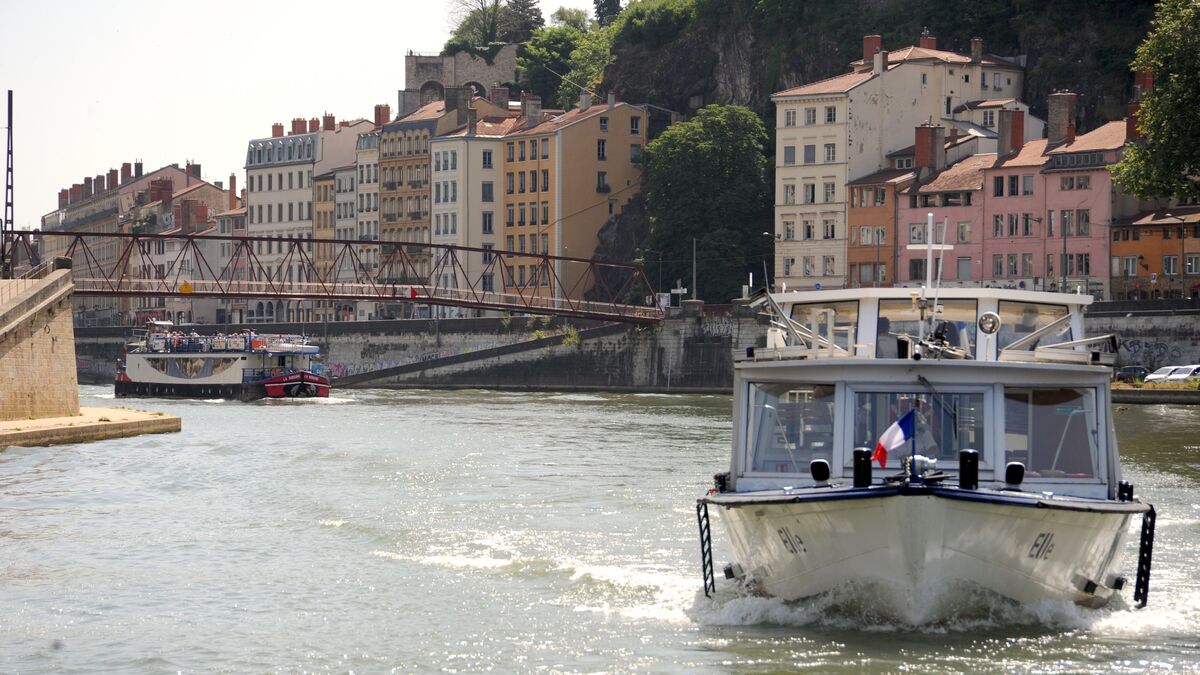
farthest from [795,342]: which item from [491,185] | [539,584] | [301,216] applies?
[301,216]

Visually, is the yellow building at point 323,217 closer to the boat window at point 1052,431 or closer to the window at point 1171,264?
the window at point 1171,264

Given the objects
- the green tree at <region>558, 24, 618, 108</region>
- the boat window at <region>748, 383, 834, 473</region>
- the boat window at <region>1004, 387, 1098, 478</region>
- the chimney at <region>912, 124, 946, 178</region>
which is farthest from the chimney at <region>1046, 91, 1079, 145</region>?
the boat window at <region>748, 383, 834, 473</region>

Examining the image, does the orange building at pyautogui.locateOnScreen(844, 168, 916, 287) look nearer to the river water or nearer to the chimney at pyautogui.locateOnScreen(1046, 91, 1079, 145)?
the chimney at pyautogui.locateOnScreen(1046, 91, 1079, 145)

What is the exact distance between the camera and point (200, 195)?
16812 centimetres

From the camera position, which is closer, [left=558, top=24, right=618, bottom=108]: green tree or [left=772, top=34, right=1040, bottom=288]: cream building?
[left=772, top=34, right=1040, bottom=288]: cream building

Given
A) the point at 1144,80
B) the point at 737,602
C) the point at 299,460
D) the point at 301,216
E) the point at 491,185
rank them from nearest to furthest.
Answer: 1. the point at 737,602
2. the point at 299,460
3. the point at 1144,80
4. the point at 491,185
5. the point at 301,216

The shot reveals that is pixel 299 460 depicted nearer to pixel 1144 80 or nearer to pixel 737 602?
pixel 737 602

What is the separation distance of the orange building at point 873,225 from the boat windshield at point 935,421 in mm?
75035

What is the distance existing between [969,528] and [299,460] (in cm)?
2720

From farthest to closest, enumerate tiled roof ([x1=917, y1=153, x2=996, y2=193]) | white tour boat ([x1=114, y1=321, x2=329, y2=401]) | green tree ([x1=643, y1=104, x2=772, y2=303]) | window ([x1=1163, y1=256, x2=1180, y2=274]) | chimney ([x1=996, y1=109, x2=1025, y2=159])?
green tree ([x1=643, y1=104, x2=772, y2=303]) → tiled roof ([x1=917, y1=153, x2=996, y2=193]) → chimney ([x1=996, y1=109, x2=1025, y2=159]) → white tour boat ([x1=114, y1=321, x2=329, y2=401]) → window ([x1=1163, y1=256, x2=1180, y2=274])

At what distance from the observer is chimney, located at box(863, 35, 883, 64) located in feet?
332

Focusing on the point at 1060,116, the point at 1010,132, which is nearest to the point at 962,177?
the point at 1010,132

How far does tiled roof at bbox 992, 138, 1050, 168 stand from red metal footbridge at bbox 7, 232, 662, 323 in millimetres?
17345

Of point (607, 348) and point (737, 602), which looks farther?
point (607, 348)
